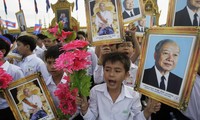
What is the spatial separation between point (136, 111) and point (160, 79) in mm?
640

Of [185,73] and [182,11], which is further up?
[182,11]

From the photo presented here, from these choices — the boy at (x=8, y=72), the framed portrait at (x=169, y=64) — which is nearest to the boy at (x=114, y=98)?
the framed portrait at (x=169, y=64)

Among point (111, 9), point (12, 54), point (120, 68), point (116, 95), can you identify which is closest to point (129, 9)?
point (111, 9)

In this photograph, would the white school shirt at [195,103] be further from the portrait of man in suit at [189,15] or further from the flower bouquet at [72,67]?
the flower bouquet at [72,67]

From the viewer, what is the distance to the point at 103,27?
263cm

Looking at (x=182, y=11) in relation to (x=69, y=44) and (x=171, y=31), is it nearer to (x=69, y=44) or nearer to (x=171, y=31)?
(x=171, y=31)

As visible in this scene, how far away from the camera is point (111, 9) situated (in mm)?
2607

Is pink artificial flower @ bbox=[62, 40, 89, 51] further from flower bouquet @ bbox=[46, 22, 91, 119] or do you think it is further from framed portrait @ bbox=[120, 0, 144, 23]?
framed portrait @ bbox=[120, 0, 144, 23]

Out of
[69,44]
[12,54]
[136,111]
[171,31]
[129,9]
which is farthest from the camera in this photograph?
[12,54]

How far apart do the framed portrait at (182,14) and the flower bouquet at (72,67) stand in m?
0.83

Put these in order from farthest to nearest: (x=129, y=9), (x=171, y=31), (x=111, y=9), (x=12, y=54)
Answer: (x=12, y=54)
(x=129, y=9)
(x=111, y=9)
(x=171, y=31)

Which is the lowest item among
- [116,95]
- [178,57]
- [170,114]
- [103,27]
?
[170,114]

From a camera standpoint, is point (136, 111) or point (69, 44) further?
point (136, 111)

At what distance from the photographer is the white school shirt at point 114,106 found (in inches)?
92.9
